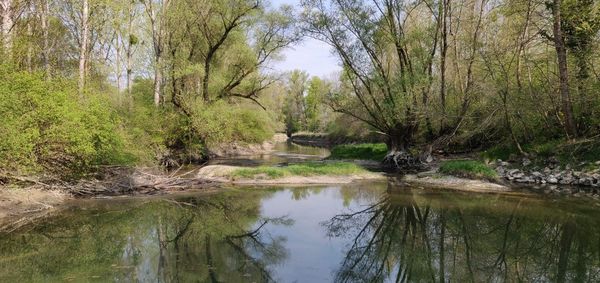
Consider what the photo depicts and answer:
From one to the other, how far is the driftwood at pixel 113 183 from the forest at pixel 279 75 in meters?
0.43

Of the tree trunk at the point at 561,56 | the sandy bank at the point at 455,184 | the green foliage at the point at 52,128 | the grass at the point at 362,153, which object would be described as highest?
the tree trunk at the point at 561,56

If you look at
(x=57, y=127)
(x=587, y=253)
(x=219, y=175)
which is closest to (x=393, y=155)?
(x=219, y=175)

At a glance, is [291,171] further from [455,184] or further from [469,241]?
[469,241]

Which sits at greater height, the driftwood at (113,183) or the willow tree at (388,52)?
the willow tree at (388,52)

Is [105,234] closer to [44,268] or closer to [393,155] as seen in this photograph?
[44,268]

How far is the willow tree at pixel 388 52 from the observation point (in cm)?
2595

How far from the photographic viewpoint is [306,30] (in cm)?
2780

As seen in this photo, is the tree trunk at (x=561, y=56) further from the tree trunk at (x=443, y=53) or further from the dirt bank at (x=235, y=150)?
the dirt bank at (x=235, y=150)

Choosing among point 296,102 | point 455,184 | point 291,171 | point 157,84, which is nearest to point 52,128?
point 291,171

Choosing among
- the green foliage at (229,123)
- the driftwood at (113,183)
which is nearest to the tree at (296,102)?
the green foliage at (229,123)

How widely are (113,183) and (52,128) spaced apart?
12.3 ft

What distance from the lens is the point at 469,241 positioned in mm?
10789

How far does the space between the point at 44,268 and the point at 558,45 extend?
21700 mm

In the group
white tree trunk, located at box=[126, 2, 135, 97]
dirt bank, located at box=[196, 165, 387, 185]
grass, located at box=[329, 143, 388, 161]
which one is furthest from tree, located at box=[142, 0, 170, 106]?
grass, located at box=[329, 143, 388, 161]
